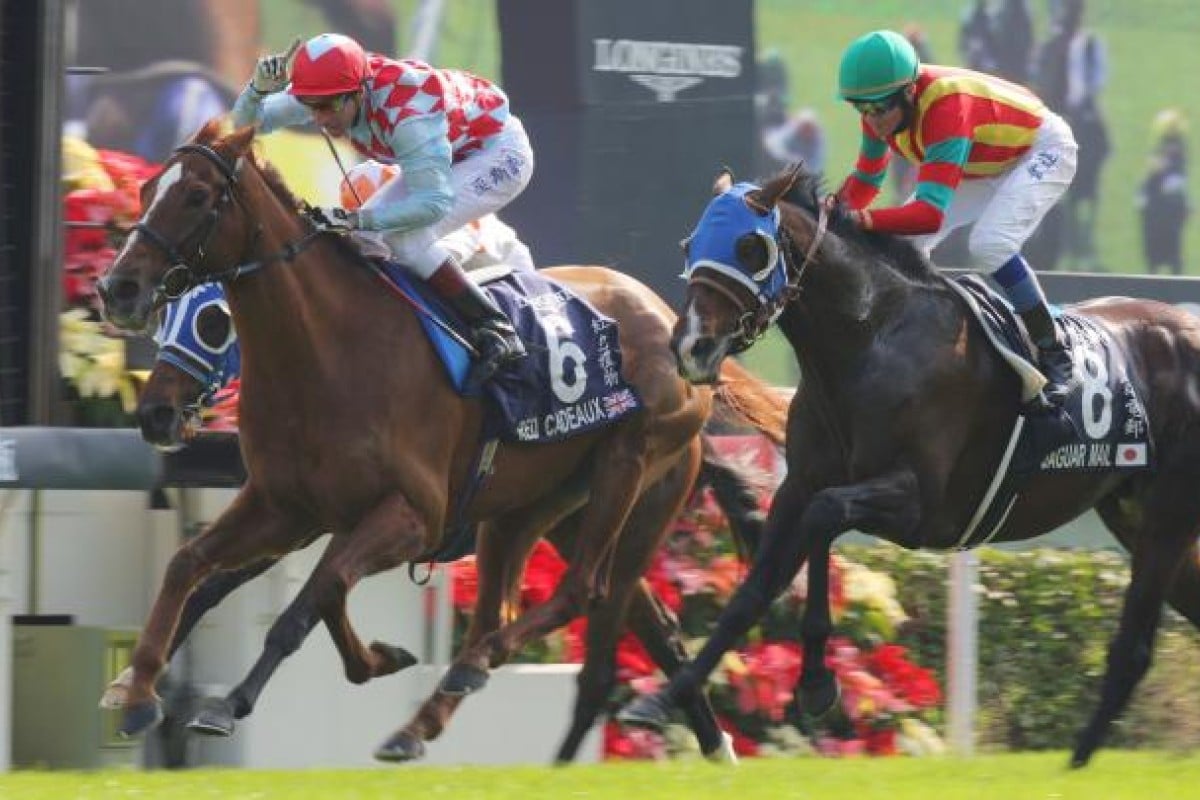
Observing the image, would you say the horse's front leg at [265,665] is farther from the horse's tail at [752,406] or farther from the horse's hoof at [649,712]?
the horse's tail at [752,406]

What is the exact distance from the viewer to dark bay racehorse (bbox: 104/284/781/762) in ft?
22.1

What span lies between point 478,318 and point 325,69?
32.2 inches

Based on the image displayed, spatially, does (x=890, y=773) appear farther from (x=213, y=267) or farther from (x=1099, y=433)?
(x=213, y=267)

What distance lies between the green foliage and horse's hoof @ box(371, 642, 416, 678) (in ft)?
9.32

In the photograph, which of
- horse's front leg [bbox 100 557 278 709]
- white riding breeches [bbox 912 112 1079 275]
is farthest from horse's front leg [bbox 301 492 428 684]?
white riding breeches [bbox 912 112 1079 275]

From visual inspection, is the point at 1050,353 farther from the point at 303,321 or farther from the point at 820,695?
the point at 303,321

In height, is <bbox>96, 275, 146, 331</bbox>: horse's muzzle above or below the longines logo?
below

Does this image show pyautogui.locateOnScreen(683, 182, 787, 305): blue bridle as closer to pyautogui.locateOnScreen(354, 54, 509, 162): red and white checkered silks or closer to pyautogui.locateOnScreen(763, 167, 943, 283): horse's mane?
pyautogui.locateOnScreen(763, 167, 943, 283): horse's mane

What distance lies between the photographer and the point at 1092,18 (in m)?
11.3

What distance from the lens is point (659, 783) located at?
688 cm

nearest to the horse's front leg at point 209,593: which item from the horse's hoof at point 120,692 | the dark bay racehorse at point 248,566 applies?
the dark bay racehorse at point 248,566

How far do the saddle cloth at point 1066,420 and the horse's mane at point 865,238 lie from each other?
0.13m

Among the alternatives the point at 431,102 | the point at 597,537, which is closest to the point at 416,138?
the point at 431,102

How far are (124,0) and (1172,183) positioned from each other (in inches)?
188
